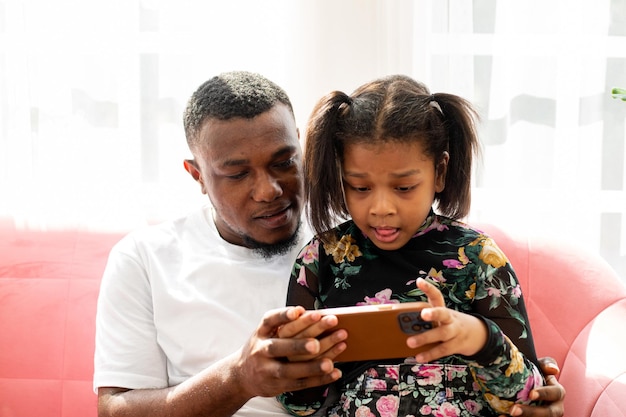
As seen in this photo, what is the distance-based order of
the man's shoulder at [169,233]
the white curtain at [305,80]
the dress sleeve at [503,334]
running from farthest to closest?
the white curtain at [305,80] < the man's shoulder at [169,233] < the dress sleeve at [503,334]

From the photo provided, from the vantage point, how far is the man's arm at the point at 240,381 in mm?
1370

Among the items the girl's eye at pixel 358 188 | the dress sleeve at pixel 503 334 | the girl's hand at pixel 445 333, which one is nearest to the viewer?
the girl's hand at pixel 445 333

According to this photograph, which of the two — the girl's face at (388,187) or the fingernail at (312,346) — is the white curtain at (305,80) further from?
the fingernail at (312,346)

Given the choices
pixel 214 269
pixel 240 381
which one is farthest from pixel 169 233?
pixel 240 381

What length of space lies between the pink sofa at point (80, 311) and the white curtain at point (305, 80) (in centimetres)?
23

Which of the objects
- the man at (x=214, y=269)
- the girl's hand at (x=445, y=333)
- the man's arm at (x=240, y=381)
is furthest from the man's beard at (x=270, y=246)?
the girl's hand at (x=445, y=333)

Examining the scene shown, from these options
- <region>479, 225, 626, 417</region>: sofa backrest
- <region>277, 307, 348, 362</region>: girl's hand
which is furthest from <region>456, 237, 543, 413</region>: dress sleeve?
<region>479, 225, 626, 417</region>: sofa backrest

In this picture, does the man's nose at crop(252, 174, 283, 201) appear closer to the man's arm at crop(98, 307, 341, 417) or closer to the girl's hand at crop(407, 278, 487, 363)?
the man's arm at crop(98, 307, 341, 417)

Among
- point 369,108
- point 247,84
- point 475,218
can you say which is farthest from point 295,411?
point 475,218

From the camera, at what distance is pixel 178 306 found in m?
1.81

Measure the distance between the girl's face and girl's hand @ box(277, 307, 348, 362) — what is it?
26 cm

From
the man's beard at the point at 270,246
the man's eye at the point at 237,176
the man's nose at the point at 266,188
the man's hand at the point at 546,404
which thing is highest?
the man's eye at the point at 237,176

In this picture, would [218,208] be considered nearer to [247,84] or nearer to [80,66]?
[247,84]

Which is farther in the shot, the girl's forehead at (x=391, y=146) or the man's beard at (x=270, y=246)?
the man's beard at (x=270, y=246)
